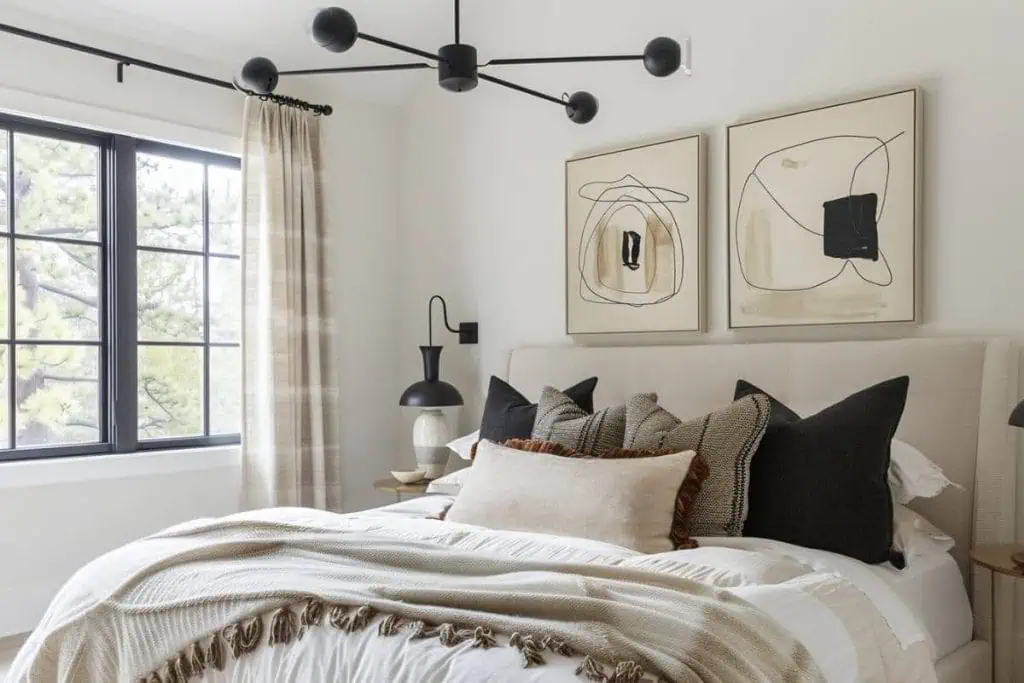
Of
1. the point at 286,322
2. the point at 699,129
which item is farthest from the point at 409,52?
the point at 286,322

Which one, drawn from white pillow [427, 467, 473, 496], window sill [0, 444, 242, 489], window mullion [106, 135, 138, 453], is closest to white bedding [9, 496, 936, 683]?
white pillow [427, 467, 473, 496]

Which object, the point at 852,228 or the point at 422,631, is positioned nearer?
the point at 422,631

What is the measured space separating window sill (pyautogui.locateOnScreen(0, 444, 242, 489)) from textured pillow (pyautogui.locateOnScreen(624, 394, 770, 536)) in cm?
216

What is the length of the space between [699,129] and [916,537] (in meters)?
1.75

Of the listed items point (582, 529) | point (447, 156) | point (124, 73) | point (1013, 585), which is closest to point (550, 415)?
point (582, 529)

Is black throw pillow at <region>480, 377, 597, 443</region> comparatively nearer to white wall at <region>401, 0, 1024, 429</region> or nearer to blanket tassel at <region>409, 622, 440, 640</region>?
white wall at <region>401, 0, 1024, 429</region>

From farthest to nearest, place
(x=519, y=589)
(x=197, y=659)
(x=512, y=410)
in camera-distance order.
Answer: (x=512, y=410) → (x=197, y=659) → (x=519, y=589)

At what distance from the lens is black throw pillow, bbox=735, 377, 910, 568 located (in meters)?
2.40

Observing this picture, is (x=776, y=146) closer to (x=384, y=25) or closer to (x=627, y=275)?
(x=627, y=275)

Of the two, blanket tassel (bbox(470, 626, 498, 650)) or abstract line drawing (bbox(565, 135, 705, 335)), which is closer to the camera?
blanket tassel (bbox(470, 626, 498, 650))

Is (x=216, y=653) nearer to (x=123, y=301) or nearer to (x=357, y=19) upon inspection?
(x=123, y=301)

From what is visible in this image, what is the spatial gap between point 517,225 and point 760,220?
4.12 ft

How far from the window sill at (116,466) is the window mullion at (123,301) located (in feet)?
0.31

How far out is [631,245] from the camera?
3.68m
